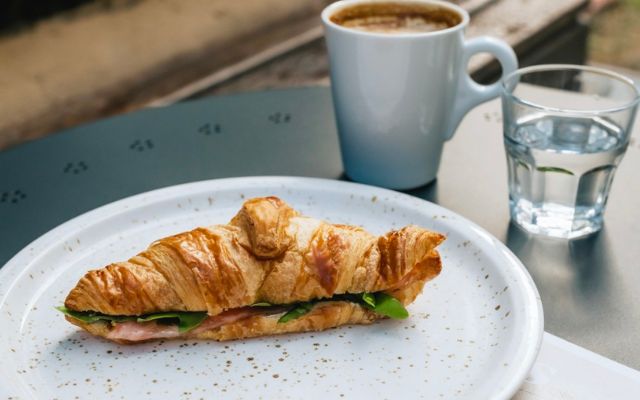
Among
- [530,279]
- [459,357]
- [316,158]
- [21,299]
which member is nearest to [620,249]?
[530,279]

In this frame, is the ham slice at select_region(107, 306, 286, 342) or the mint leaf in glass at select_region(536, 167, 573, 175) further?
the mint leaf in glass at select_region(536, 167, 573, 175)

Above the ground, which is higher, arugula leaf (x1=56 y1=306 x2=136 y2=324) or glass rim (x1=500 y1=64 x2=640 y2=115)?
glass rim (x1=500 y1=64 x2=640 y2=115)

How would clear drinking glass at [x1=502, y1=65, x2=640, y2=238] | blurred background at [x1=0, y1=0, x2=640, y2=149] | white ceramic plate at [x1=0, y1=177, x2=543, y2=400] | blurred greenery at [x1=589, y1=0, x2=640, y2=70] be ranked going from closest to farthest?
1. white ceramic plate at [x1=0, y1=177, x2=543, y2=400]
2. clear drinking glass at [x1=502, y1=65, x2=640, y2=238]
3. blurred background at [x1=0, y1=0, x2=640, y2=149]
4. blurred greenery at [x1=589, y1=0, x2=640, y2=70]

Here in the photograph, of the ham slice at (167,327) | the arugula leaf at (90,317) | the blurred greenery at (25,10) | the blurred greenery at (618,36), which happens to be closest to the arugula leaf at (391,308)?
the ham slice at (167,327)

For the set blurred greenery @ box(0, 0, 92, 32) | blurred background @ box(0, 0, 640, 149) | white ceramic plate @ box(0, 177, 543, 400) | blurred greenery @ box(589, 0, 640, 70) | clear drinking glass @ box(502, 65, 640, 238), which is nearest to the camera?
white ceramic plate @ box(0, 177, 543, 400)

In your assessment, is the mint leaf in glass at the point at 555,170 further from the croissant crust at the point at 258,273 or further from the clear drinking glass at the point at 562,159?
the croissant crust at the point at 258,273

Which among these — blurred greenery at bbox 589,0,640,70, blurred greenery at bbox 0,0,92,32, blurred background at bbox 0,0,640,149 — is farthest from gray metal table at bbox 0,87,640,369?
blurred greenery at bbox 589,0,640,70

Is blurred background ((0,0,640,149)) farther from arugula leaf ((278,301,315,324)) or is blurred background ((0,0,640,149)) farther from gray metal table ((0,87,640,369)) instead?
arugula leaf ((278,301,315,324))

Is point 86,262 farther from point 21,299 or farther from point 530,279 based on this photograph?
point 530,279

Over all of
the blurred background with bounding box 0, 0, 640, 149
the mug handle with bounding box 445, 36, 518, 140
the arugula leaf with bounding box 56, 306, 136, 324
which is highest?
the mug handle with bounding box 445, 36, 518, 140
